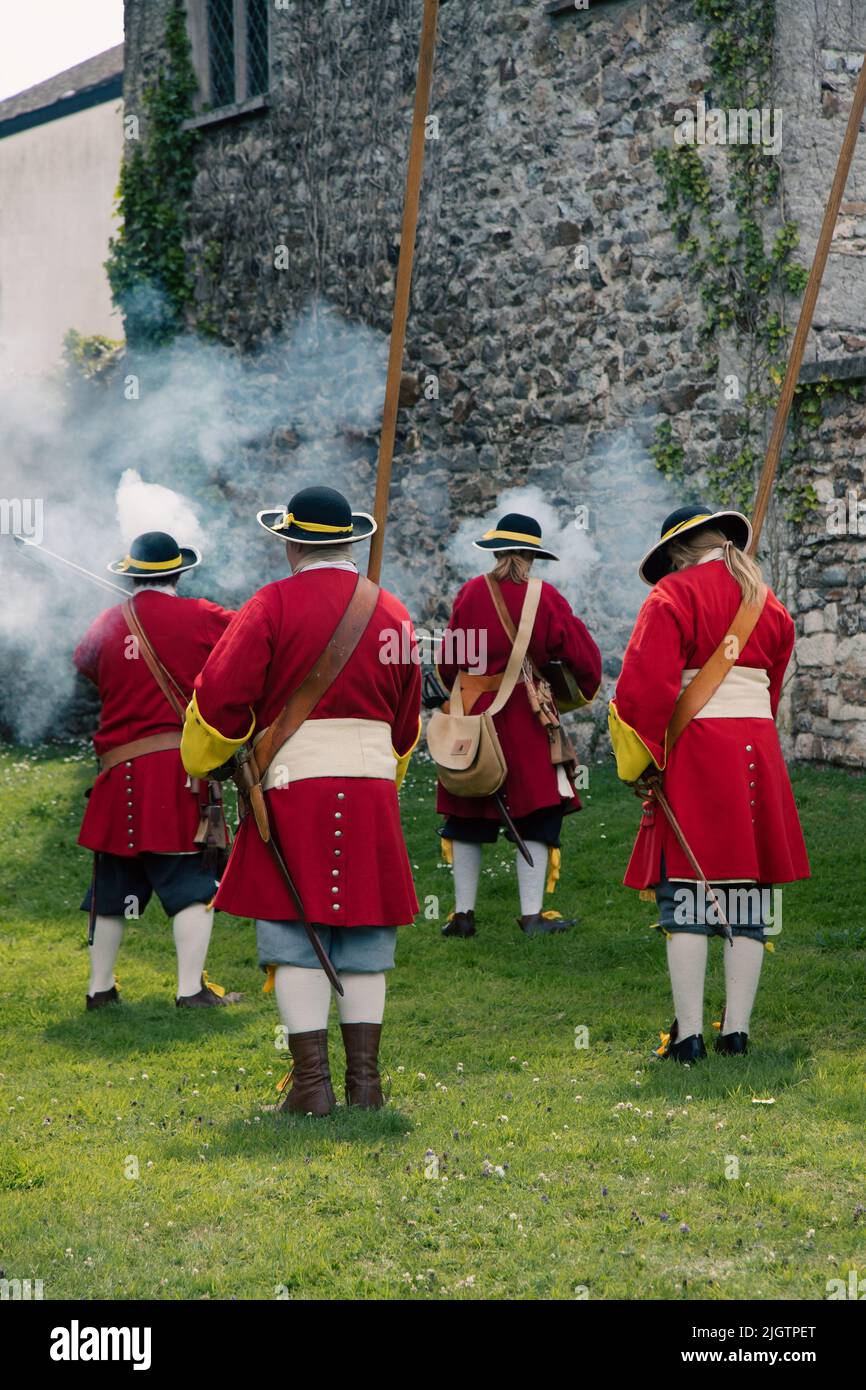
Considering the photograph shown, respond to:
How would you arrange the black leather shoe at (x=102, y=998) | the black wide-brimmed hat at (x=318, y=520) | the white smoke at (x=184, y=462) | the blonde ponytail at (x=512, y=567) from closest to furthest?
1. the black wide-brimmed hat at (x=318, y=520)
2. the black leather shoe at (x=102, y=998)
3. the blonde ponytail at (x=512, y=567)
4. the white smoke at (x=184, y=462)

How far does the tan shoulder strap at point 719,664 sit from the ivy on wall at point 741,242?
5.21 meters

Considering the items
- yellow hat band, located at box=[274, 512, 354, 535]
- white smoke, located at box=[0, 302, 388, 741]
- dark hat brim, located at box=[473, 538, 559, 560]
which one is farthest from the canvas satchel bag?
white smoke, located at box=[0, 302, 388, 741]

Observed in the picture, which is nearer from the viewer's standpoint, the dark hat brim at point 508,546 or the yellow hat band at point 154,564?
the yellow hat band at point 154,564

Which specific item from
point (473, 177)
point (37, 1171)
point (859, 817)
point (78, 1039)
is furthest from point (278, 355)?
point (37, 1171)

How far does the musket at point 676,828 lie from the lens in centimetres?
525

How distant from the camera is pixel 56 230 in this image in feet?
72.6

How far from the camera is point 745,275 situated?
10.7 m

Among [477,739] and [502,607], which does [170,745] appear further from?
[502,607]

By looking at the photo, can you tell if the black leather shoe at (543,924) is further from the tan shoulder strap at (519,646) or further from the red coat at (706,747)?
the red coat at (706,747)

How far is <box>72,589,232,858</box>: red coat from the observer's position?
651 centimetres

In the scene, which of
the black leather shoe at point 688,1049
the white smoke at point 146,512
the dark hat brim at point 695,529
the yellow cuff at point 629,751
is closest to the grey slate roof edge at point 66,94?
the white smoke at point 146,512

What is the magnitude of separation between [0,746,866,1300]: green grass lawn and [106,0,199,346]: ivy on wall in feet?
28.0

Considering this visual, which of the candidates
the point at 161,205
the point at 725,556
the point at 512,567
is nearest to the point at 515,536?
the point at 512,567

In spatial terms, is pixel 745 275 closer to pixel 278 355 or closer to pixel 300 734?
pixel 278 355
